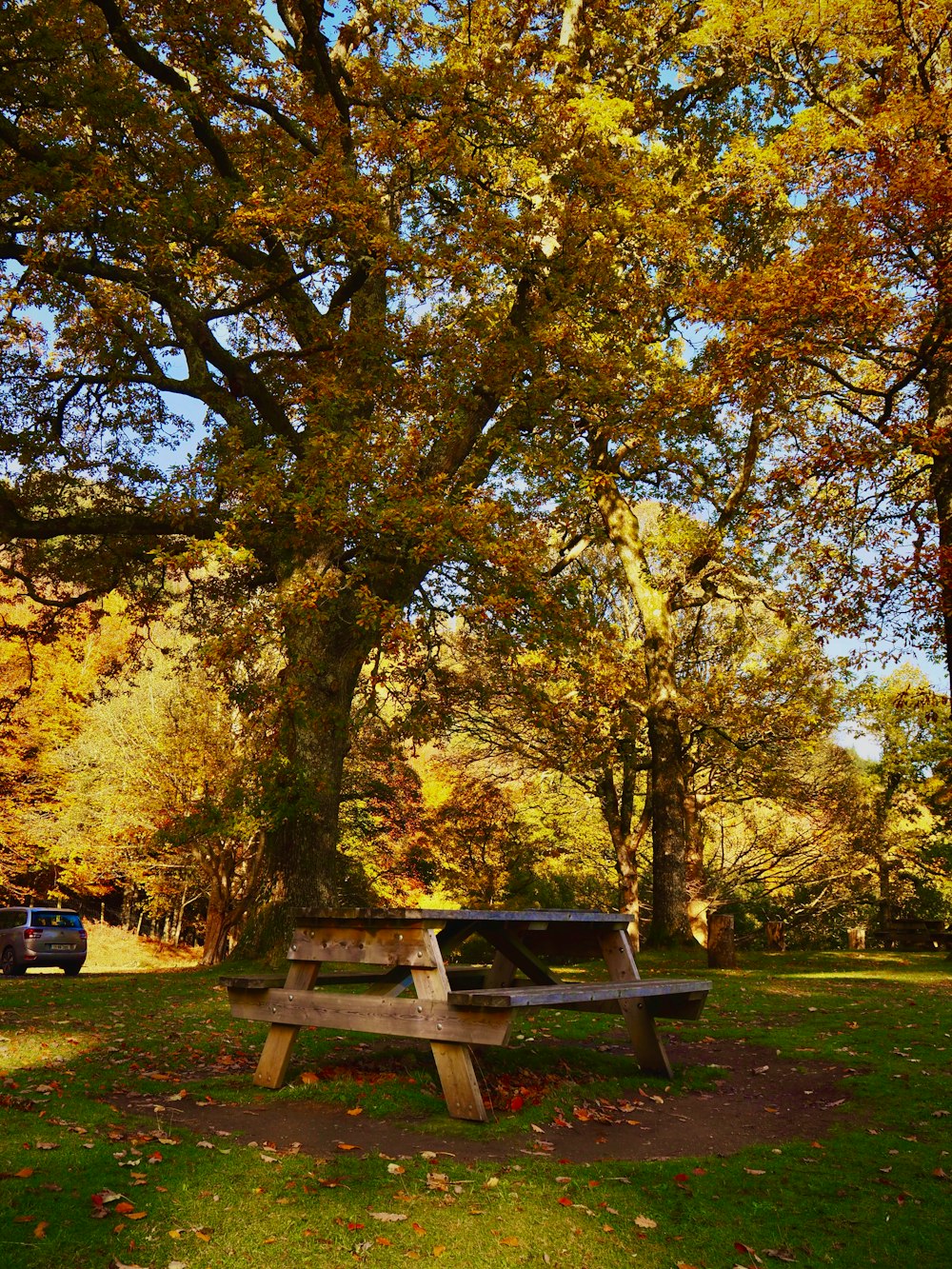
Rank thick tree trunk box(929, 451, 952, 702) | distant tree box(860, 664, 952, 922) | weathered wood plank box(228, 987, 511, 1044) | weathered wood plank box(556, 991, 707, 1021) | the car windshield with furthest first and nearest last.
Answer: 1. distant tree box(860, 664, 952, 922)
2. the car windshield
3. thick tree trunk box(929, 451, 952, 702)
4. weathered wood plank box(556, 991, 707, 1021)
5. weathered wood plank box(228, 987, 511, 1044)

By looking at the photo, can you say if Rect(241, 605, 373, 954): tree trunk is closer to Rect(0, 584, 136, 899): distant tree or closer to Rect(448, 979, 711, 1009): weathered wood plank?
Rect(448, 979, 711, 1009): weathered wood plank

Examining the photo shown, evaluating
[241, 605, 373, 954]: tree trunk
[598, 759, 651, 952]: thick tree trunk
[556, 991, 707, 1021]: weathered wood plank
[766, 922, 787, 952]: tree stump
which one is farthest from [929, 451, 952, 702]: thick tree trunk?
[766, 922, 787, 952]: tree stump

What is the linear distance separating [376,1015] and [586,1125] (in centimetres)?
134

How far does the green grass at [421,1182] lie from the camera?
343cm

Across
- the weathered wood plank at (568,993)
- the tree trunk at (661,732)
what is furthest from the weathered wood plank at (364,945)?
the tree trunk at (661,732)

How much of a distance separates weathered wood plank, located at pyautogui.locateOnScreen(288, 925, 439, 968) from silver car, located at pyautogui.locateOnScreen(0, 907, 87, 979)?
17.5m

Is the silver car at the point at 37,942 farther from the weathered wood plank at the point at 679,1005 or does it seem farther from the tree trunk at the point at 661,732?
the weathered wood plank at the point at 679,1005

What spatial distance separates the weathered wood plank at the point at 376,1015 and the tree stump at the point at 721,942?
10750 mm

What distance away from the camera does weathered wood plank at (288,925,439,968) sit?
17.1 ft

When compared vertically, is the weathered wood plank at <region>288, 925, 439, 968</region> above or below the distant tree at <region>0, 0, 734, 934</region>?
below

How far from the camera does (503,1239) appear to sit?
355 cm

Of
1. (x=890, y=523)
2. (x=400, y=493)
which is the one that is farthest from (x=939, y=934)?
(x=400, y=493)

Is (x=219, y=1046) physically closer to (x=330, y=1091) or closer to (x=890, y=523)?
(x=330, y=1091)

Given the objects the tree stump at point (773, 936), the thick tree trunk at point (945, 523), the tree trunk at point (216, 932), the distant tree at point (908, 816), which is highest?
the thick tree trunk at point (945, 523)
